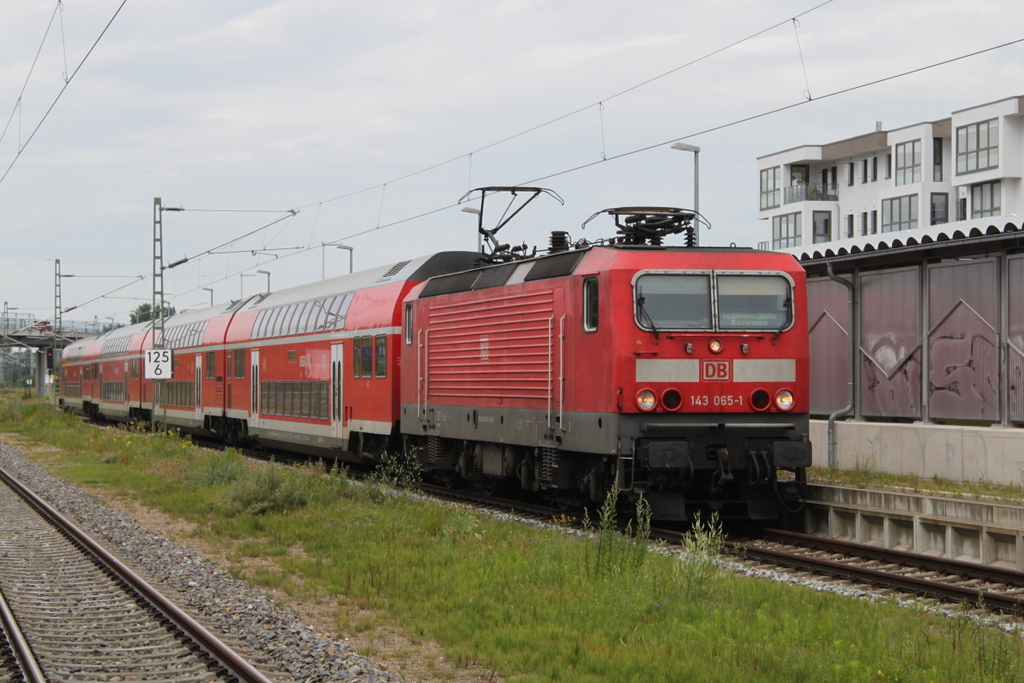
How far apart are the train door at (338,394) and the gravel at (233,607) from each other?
5.88 metres

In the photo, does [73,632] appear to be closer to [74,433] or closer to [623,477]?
[623,477]

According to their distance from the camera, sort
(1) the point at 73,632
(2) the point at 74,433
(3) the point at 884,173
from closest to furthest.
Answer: (1) the point at 73,632 → (2) the point at 74,433 → (3) the point at 884,173

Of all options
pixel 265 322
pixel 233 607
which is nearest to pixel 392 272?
pixel 265 322

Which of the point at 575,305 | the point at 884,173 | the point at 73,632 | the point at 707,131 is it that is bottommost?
the point at 73,632

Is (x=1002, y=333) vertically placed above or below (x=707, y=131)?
below

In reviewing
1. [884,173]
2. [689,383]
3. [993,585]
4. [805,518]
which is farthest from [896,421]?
[884,173]

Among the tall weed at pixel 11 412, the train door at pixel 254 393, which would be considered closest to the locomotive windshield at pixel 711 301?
the train door at pixel 254 393

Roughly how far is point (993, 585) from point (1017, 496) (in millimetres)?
4819

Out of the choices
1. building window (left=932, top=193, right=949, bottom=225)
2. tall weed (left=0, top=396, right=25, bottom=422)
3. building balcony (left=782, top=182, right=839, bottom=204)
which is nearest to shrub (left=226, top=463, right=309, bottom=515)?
tall weed (left=0, top=396, right=25, bottom=422)

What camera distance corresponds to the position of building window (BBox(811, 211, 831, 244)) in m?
56.9

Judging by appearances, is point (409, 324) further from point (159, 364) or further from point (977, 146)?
point (977, 146)

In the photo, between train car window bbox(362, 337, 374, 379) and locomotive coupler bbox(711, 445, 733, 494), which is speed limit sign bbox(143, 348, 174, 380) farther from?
locomotive coupler bbox(711, 445, 733, 494)

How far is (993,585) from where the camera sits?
9977 mm

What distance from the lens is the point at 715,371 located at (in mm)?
12875
